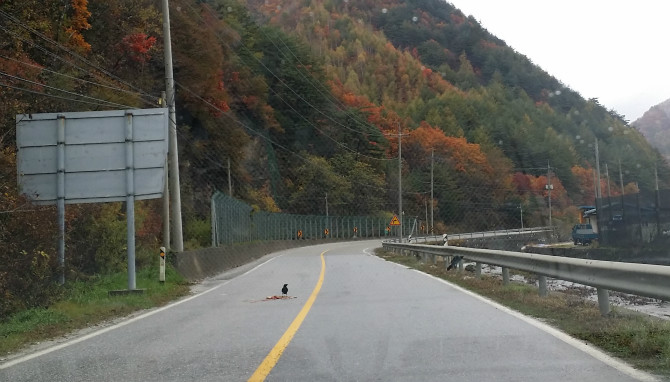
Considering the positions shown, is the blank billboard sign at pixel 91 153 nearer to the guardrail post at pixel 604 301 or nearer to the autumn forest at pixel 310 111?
the autumn forest at pixel 310 111

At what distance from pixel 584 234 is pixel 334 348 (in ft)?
68.4

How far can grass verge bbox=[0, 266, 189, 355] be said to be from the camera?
10547 mm

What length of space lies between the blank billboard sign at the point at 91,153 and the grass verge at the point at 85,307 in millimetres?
2515

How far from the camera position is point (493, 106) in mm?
102312

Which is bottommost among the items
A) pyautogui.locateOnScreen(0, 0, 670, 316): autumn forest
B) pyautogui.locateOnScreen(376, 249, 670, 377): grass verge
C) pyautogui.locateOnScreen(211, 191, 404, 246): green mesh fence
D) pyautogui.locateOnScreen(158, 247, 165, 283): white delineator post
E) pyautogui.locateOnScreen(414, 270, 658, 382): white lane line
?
pyautogui.locateOnScreen(414, 270, 658, 382): white lane line

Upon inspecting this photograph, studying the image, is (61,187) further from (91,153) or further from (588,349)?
(588,349)

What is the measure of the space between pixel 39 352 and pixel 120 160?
9.54m

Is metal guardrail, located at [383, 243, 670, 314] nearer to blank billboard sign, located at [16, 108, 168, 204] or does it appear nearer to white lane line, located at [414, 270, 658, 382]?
white lane line, located at [414, 270, 658, 382]

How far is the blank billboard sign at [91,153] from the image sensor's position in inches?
679

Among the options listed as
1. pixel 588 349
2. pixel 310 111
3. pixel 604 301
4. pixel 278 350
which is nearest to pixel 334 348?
pixel 278 350

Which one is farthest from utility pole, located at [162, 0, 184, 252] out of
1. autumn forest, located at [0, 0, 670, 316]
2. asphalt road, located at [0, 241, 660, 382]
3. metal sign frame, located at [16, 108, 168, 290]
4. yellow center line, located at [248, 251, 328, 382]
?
yellow center line, located at [248, 251, 328, 382]

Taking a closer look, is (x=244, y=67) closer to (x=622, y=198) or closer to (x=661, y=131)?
(x=661, y=131)

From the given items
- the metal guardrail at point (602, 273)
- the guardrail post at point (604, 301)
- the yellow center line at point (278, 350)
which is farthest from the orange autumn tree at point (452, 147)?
the guardrail post at point (604, 301)

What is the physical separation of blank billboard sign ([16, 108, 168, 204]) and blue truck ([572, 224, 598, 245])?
1675 cm
